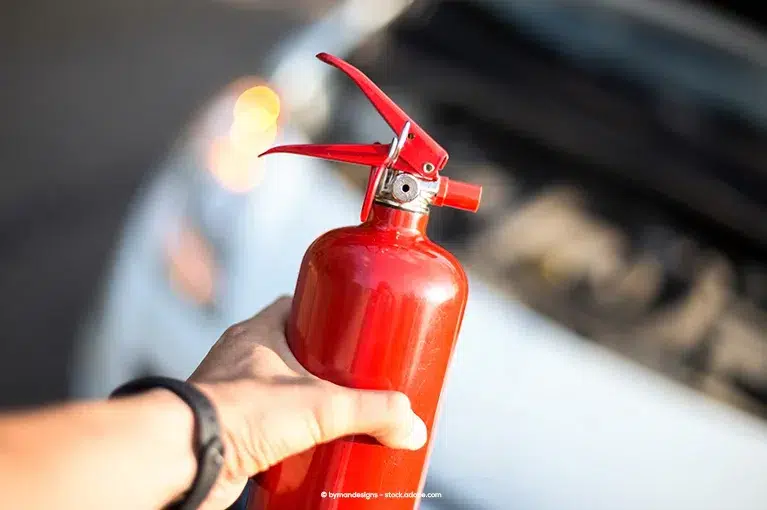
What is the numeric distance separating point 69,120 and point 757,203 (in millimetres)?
2666

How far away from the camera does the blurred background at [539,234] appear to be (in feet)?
4.72

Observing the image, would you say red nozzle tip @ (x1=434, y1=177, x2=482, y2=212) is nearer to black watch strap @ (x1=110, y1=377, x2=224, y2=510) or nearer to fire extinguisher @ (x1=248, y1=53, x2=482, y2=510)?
fire extinguisher @ (x1=248, y1=53, x2=482, y2=510)

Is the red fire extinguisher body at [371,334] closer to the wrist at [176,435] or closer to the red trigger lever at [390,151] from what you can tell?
the red trigger lever at [390,151]

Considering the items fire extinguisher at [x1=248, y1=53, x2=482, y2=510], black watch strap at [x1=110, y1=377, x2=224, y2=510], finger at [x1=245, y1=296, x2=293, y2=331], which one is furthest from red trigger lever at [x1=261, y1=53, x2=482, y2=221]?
black watch strap at [x1=110, y1=377, x2=224, y2=510]

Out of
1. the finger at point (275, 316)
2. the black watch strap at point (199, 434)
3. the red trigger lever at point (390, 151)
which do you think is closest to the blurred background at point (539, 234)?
the finger at point (275, 316)

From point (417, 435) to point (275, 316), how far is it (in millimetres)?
251

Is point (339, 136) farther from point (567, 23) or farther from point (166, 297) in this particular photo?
point (567, 23)

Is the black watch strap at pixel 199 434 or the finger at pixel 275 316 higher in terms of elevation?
the finger at pixel 275 316

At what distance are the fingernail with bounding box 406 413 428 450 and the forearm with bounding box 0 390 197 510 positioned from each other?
260 mm

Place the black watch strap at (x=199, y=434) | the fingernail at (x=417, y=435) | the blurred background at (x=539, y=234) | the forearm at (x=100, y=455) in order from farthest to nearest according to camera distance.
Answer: the blurred background at (x=539, y=234)
the fingernail at (x=417, y=435)
the black watch strap at (x=199, y=434)
the forearm at (x=100, y=455)

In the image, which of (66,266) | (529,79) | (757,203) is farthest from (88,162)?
(757,203)

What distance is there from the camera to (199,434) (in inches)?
33.9

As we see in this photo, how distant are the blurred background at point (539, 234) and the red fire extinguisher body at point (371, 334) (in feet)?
1.54

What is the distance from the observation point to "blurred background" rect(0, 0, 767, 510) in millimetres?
1438
